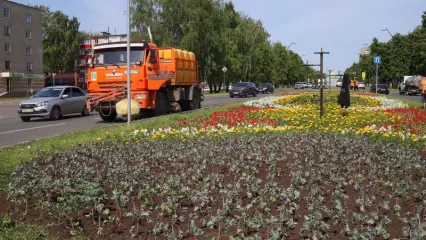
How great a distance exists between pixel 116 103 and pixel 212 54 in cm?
4148

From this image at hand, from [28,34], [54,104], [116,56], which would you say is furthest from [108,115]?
[28,34]

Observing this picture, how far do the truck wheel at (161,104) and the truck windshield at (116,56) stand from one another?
77.9 inches

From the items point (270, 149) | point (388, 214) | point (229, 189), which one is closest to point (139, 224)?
point (229, 189)

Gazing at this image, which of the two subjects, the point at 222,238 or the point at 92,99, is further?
the point at 92,99

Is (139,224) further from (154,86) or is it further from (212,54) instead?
(212,54)

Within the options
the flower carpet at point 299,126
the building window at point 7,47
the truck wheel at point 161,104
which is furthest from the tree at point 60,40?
the flower carpet at point 299,126

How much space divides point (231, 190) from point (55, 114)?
1810 centimetres

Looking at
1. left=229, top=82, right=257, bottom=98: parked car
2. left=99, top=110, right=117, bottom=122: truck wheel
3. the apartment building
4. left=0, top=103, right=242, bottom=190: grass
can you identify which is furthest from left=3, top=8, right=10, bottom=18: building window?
left=0, top=103, right=242, bottom=190: grass

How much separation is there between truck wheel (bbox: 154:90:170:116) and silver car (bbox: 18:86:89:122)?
16.0 ft

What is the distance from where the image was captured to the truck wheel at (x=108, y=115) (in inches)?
776

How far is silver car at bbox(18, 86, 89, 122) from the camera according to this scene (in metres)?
21.6

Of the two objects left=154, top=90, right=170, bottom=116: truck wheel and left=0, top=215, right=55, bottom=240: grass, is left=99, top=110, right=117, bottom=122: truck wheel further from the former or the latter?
left=0, top=215, right=55, bottom=240: grass

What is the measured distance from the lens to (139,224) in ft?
16.3

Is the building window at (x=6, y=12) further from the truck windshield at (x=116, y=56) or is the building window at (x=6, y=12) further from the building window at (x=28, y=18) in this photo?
the truck windshield at (x=116, y=56)
